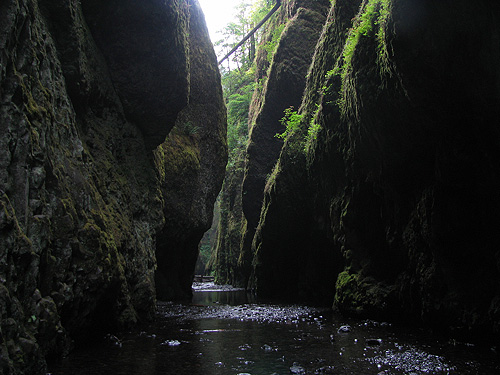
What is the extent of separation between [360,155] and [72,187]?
6569 mm

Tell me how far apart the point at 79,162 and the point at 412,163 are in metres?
6.24

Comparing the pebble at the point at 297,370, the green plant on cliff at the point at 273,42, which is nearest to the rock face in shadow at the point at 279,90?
the green plant on cliff at the point at 273,42

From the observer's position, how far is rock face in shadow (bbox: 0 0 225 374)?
410cm

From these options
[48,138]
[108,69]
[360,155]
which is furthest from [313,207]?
[48,138]

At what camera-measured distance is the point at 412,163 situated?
7.76 m

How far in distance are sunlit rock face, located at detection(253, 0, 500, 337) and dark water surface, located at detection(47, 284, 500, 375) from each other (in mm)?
971

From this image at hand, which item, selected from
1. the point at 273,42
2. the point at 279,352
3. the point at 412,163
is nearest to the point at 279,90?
the point at 273,42

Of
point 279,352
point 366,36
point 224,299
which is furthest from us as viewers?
point 224,299

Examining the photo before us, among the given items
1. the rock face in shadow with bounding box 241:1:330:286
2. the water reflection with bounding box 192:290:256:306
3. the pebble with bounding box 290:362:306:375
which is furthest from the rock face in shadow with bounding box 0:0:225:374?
the rock face in shadow with bounding box 241:1:330:286

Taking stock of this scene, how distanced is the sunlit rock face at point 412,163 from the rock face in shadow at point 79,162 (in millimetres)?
5058

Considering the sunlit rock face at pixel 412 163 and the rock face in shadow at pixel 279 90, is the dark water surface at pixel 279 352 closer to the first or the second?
the sunlit rock face at pixel 412 163

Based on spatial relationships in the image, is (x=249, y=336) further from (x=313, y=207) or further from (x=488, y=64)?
(x=313, y=207)

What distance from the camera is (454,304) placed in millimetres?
6512

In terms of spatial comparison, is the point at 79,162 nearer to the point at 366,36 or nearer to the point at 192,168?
the point at 366,36
